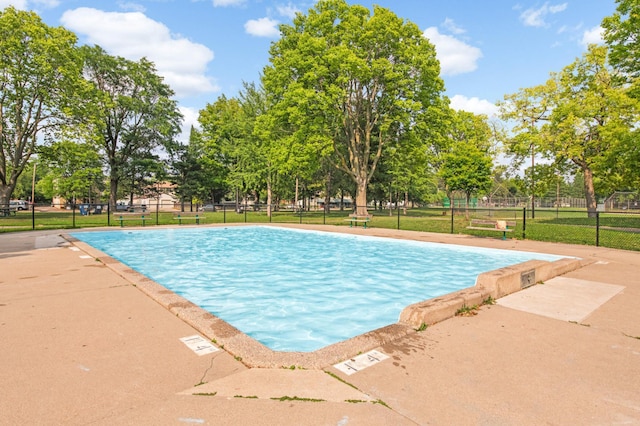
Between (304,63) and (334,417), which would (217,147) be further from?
(334,417)

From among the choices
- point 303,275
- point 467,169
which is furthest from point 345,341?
point 467,169

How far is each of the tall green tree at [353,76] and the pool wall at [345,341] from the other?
70.0 ft

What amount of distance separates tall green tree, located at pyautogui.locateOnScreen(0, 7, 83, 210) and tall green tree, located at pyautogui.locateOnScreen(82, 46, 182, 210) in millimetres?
7540

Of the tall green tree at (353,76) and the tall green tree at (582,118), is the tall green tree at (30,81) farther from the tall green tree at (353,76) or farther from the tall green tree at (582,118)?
the tall green tree at (582,118)

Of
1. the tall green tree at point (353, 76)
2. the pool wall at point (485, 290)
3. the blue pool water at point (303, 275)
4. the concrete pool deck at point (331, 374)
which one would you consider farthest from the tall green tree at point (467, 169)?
the concrete pool deck at point (331, 374)

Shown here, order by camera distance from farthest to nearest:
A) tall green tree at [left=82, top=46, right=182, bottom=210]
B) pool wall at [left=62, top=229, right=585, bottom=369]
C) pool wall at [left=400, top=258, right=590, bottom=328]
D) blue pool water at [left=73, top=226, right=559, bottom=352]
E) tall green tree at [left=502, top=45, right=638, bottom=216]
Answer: tall green tree at [left=82, top=46, right=182, bottom=210], tall green tree at [left=502, top=45, right=638, bottom=216], blue pool water at [left=73, top=226, right=559, bottom=352], pool wall at [left=400, top=258, right=590, bottom=328], pool wall at [left=62, top=229, right=585, bottom=369]

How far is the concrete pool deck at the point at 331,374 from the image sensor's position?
8.43ft

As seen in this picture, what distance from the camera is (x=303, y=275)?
994 centimetres

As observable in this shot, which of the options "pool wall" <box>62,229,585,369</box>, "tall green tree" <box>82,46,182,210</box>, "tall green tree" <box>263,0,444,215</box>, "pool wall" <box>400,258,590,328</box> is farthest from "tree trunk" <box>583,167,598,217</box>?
"tall green tree" <box>82,46,182,210</box>

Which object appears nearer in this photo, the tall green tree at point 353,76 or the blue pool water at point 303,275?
the blue pool water at point 303,275

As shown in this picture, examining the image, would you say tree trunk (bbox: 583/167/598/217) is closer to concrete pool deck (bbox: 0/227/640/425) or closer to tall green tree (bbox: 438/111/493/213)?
tall green tree (bbox: 438/111/493/213)

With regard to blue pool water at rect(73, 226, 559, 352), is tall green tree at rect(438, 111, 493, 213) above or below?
above

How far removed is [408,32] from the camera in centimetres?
3002

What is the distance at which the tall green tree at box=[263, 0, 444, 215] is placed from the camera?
27.8 m
